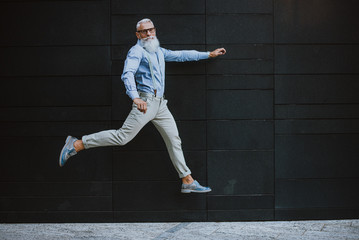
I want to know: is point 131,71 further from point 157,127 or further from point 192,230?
point 192,230

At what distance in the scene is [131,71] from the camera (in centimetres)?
556

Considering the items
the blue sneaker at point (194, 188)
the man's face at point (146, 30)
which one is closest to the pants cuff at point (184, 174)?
the blue sneaker at point (194, 188)

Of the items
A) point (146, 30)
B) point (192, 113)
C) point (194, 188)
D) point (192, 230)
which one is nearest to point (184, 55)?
point (146, 30)

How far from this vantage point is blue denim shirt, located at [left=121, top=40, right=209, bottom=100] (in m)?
5.56

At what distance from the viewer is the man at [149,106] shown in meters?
5.69

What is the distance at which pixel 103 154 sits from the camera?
20.4 ft

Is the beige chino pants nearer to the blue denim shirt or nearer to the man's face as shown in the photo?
the blue denim shirt

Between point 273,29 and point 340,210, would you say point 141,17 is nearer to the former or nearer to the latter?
point 273,29

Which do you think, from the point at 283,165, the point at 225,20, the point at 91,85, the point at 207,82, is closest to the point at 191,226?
the point at 283,165

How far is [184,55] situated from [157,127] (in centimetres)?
102

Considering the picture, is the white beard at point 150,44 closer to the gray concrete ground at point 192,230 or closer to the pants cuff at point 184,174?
the pants cuff at point 184,174

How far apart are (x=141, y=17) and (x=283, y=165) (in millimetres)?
2810

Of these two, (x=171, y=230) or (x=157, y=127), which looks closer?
(x=171, y=230)

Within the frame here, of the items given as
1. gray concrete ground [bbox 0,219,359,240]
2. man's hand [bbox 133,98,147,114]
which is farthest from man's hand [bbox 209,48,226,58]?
gray concrete ground [bbox 0,219,359,240]
